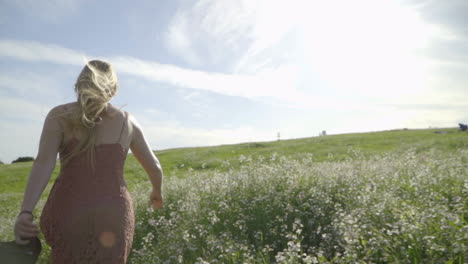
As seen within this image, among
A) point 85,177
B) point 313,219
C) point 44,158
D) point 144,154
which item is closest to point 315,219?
point 313,219

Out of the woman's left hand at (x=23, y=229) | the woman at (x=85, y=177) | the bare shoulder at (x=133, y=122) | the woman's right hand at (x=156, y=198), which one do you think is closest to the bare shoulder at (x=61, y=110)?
the woman at (x=85, y=177)

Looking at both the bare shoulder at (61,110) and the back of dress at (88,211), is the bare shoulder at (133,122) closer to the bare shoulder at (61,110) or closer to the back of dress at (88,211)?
the back of dress at (88,211)

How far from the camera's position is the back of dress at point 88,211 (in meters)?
3.31

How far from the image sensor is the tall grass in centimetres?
472

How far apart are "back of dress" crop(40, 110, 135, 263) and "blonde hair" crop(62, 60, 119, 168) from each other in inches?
2.4

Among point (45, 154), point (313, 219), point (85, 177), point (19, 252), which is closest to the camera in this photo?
point (19, 252)

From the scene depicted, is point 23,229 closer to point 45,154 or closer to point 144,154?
point 45,154

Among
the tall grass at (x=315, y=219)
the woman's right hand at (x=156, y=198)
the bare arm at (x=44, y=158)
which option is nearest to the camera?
the bare arm at (x=44, y=158)

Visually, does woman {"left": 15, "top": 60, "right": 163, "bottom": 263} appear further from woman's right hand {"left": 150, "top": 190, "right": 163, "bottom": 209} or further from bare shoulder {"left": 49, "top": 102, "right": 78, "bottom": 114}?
woman's right hand {"left": 150, "top": 190, "right": 163, "bottom": 209}

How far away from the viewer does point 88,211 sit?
3.30 meters

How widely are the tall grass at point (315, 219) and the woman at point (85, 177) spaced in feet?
6.46

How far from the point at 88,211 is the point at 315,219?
4.53 metres

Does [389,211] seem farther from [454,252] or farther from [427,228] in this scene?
[454,252]

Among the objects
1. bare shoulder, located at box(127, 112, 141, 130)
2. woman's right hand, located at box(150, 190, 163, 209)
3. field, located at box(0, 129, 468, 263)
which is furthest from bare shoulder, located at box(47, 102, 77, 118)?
field, located at box(0, 129, 468, 263)
